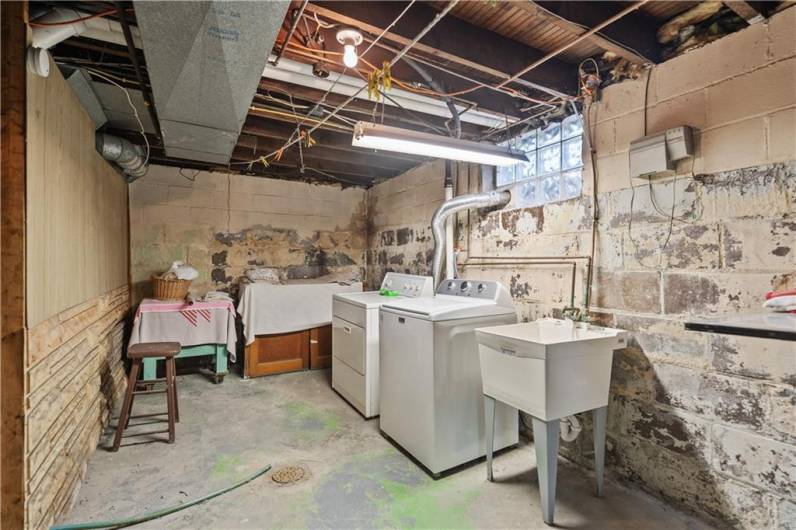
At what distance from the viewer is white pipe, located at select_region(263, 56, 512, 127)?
210 centimetres

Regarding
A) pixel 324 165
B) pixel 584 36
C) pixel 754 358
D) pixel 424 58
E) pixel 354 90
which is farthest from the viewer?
pixel 324 165

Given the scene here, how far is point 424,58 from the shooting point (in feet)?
6.79

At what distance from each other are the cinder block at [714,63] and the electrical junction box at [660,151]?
9.1 inches

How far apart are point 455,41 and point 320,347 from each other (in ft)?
11.0

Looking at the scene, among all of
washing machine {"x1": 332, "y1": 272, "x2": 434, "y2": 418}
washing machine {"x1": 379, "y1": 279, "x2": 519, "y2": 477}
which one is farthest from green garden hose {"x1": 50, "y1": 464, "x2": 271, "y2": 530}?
washing machine {"x1": 332, "y1": 272, "x2": 434, "y2": 418}

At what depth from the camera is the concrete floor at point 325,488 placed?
5.83ft

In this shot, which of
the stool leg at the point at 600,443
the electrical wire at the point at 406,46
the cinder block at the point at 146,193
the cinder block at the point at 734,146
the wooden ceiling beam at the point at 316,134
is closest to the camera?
the electrical wire at the point at 406,46

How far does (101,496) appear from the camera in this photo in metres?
1.93

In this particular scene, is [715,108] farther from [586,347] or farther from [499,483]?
[499,483]

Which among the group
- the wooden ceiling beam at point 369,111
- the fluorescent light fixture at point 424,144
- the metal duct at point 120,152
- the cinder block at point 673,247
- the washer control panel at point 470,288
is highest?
the wooden ceiling beam at point 369,111

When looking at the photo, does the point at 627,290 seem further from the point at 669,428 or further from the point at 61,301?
the point at 61,301

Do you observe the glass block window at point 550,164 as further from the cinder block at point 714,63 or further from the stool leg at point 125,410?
the stool leg at point 125,410

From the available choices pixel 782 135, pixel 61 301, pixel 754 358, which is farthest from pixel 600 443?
pixel 61 301

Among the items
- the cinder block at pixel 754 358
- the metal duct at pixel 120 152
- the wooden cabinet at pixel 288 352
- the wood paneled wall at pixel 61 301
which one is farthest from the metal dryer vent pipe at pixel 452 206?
the metal duct at pixel 120 152
